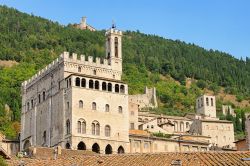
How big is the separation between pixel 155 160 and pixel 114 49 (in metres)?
70.9

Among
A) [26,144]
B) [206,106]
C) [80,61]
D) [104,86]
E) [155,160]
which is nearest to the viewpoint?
[155,160]

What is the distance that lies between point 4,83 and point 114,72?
67350 mm

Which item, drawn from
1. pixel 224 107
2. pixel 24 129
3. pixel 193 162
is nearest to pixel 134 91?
pixel 224 107

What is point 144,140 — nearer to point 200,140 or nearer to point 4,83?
point 200,140

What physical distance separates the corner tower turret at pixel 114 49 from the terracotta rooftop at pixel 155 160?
217 ft

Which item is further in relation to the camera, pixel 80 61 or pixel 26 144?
pixel 26 144

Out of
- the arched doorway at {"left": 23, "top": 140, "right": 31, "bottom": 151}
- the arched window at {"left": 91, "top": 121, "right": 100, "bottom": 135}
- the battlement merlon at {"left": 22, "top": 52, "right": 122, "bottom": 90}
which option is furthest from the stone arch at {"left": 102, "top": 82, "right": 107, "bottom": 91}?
the arched doorway at {"left": 23, "top": 140, "right": 31, "bottom": 151}

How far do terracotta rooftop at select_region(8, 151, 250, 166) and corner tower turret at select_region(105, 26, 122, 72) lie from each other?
66.2 meters

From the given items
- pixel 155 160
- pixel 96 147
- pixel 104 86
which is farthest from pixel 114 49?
pixel 155 160

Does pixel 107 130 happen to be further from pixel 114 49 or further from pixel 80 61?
pixel 114 49

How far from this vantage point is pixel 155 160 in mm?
24234

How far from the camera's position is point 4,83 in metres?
153

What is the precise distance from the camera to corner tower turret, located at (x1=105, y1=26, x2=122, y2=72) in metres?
92.4

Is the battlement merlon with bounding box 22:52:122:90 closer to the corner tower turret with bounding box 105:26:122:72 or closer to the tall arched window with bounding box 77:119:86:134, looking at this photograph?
the corner tower turret with bounding box 105:26:122:72
